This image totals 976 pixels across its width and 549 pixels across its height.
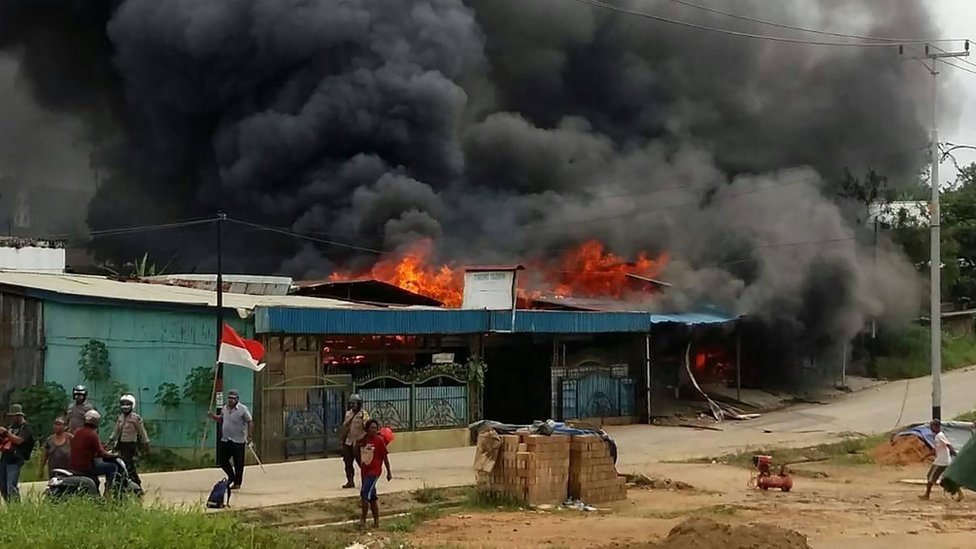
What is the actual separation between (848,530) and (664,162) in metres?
28.7

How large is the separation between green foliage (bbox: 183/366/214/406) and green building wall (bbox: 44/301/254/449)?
0.15m

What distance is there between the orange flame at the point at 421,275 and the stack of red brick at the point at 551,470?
15890 millimetres

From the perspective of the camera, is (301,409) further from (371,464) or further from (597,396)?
(597,396)

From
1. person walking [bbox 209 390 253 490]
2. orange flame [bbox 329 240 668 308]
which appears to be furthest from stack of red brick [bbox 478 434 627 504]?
orange flame [bbox 329 240 668 308]

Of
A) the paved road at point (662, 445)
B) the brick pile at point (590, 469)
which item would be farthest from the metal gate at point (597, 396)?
the brick pile at point (590, 469)

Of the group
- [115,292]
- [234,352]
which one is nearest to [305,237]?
[115,292]

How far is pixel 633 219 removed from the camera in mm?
37469

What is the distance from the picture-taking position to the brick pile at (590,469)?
576 inches

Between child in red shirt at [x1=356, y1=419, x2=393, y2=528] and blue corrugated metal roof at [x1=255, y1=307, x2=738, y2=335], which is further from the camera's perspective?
blue corrugated metal roof at [x1=255, y1=307, x2=738, y2=335]

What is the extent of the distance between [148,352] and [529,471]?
8692 millimetres

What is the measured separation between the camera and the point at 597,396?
86.4 ft

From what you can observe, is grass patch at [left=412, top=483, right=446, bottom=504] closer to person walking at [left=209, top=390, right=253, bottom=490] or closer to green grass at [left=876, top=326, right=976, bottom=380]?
person walking at [left=209, top=390, right=253, bottom=490]

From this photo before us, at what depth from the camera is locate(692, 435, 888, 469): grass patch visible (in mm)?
20797

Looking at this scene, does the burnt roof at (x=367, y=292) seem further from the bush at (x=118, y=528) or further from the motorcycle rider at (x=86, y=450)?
the bush at (x=118, y=528)
